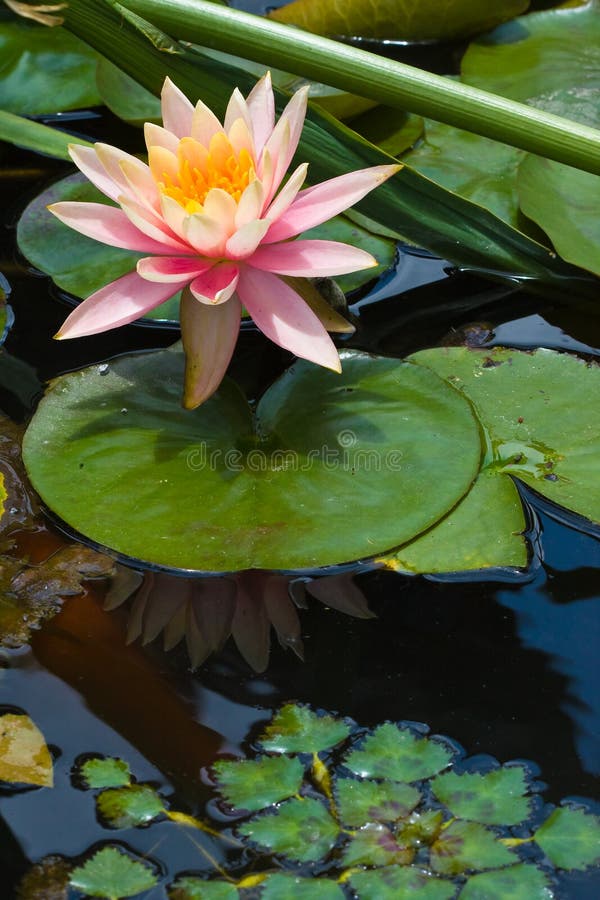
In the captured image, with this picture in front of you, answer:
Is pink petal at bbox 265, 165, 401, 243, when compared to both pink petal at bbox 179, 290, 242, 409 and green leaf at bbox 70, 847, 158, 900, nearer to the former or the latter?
pink petal at bbox 179, 290, 242, 409

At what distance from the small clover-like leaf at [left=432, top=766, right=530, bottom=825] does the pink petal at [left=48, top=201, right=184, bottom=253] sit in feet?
2.99

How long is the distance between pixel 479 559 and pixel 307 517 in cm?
27

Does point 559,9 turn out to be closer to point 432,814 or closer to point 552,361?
point 552,361

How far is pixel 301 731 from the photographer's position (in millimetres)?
1229

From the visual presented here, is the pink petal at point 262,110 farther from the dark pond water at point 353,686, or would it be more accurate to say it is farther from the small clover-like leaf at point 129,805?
the small clover-like leaf at point 129,805

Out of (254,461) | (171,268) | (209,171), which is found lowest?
(254,461)

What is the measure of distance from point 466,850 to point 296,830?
20cm

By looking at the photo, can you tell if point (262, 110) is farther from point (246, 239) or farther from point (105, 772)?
point (105, 772)

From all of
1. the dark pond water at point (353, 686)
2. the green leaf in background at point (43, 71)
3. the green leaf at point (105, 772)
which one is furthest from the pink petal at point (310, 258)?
the green leaf in background at point (43, 71)

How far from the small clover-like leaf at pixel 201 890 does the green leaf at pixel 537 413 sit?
0.78 m

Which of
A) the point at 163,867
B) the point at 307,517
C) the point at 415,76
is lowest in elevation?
the point at 163,867

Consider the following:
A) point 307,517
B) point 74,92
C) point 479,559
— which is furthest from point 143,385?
point 74,92

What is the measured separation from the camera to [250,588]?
1.45m

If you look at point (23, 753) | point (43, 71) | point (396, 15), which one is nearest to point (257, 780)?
point (23, 753)
